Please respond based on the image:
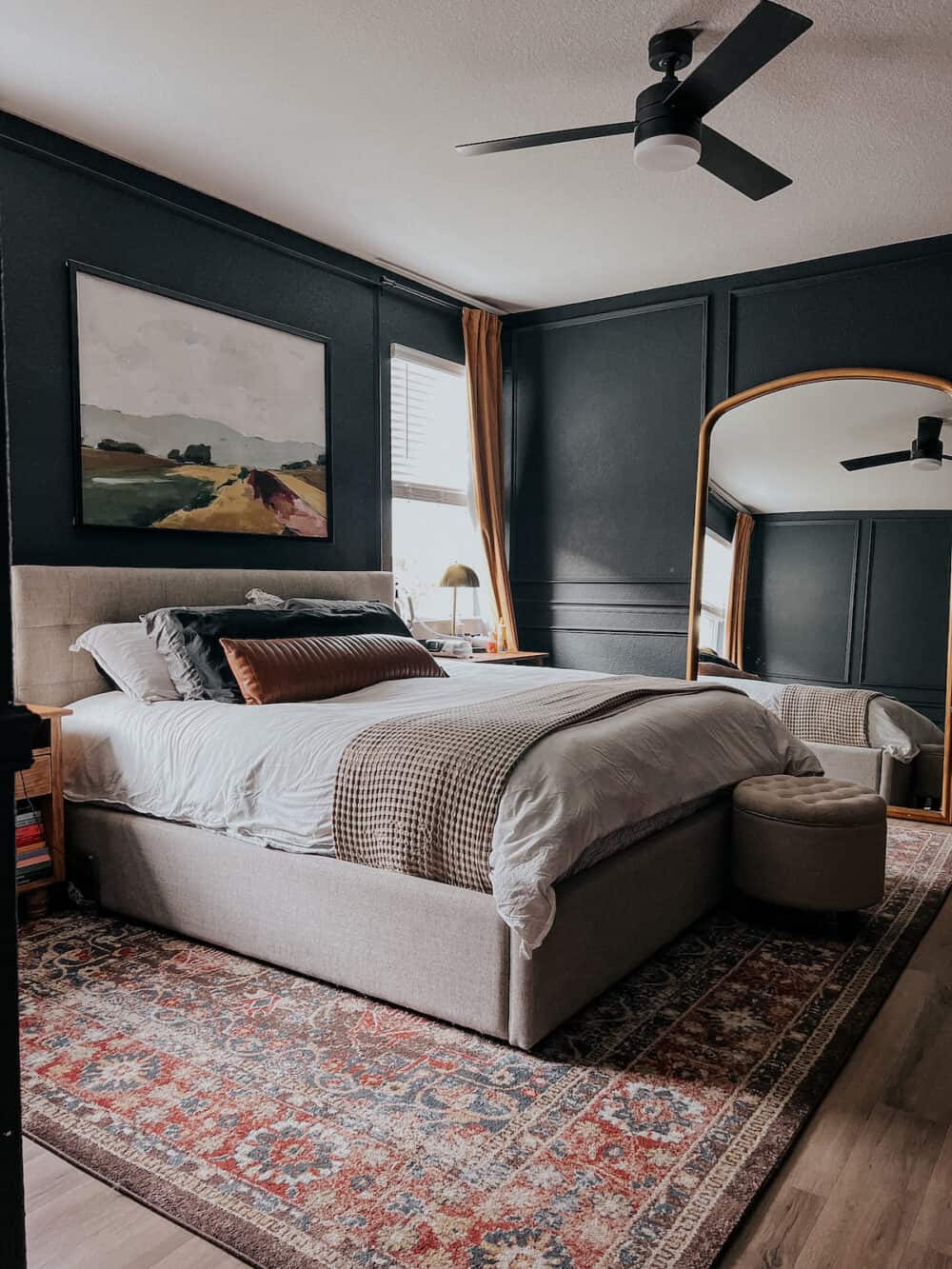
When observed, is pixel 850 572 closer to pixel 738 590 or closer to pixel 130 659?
pixel 738 590

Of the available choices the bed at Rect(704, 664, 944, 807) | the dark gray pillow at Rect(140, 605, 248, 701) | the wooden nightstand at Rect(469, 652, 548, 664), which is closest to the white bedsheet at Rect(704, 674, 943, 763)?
the bed at Rect(704, 664, 944, 807)

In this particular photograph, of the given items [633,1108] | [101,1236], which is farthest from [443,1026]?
[101,1236]

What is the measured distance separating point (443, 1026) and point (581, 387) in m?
4.26

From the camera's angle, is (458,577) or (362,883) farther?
(458,577)

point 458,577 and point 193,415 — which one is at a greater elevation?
point 193,415

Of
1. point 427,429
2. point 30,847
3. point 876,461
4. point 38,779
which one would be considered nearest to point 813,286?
point 876,461

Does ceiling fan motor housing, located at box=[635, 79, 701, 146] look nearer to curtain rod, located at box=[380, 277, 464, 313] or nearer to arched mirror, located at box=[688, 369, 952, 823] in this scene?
arched mirror, located at box=[688, 369, 952, 823]

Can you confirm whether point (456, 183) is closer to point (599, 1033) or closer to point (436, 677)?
point (436, 677)

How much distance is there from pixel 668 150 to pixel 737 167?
371 millimetres

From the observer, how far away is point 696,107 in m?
2.69

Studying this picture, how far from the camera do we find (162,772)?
289 cm

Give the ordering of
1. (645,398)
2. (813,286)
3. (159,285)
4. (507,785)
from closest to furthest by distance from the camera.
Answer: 1. (507,785)
2. (159,285)
3. (813,286)
4. (645,398)

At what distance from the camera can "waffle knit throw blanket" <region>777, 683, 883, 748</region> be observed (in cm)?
442

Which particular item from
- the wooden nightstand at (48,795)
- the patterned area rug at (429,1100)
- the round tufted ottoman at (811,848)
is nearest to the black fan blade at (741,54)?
the round tufted ottoman at (811,848)
